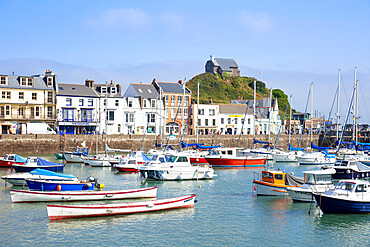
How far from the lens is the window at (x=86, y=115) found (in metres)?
84.4

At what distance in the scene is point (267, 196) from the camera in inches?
1427

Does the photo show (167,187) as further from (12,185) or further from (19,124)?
(19,124)

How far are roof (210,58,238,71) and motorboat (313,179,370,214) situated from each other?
492ft

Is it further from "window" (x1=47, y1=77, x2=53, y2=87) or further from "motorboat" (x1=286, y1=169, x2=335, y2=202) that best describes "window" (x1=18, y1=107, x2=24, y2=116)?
"motorboat" (x1=286, y1=169, x2=335, y2=202)

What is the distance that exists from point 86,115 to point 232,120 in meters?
34.6

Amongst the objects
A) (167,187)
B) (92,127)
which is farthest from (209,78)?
(167,187)

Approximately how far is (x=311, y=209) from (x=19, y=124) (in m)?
58.7

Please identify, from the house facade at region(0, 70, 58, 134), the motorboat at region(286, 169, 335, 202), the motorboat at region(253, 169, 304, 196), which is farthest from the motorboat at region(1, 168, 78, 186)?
the house facade at region(0, 70, 58, 134)

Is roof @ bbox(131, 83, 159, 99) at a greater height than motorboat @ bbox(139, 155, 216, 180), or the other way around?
roof @ bbox(131, 83, 159, 99)

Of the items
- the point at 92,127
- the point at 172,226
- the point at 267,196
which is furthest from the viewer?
the point at 92,127

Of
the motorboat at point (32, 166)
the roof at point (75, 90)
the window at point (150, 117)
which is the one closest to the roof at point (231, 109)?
the window at point (150, 117)

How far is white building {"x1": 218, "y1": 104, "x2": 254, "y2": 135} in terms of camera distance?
10294cm

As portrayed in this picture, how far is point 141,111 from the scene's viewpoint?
9075cm

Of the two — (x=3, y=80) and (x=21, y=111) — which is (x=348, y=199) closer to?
(x=21, y=111)
